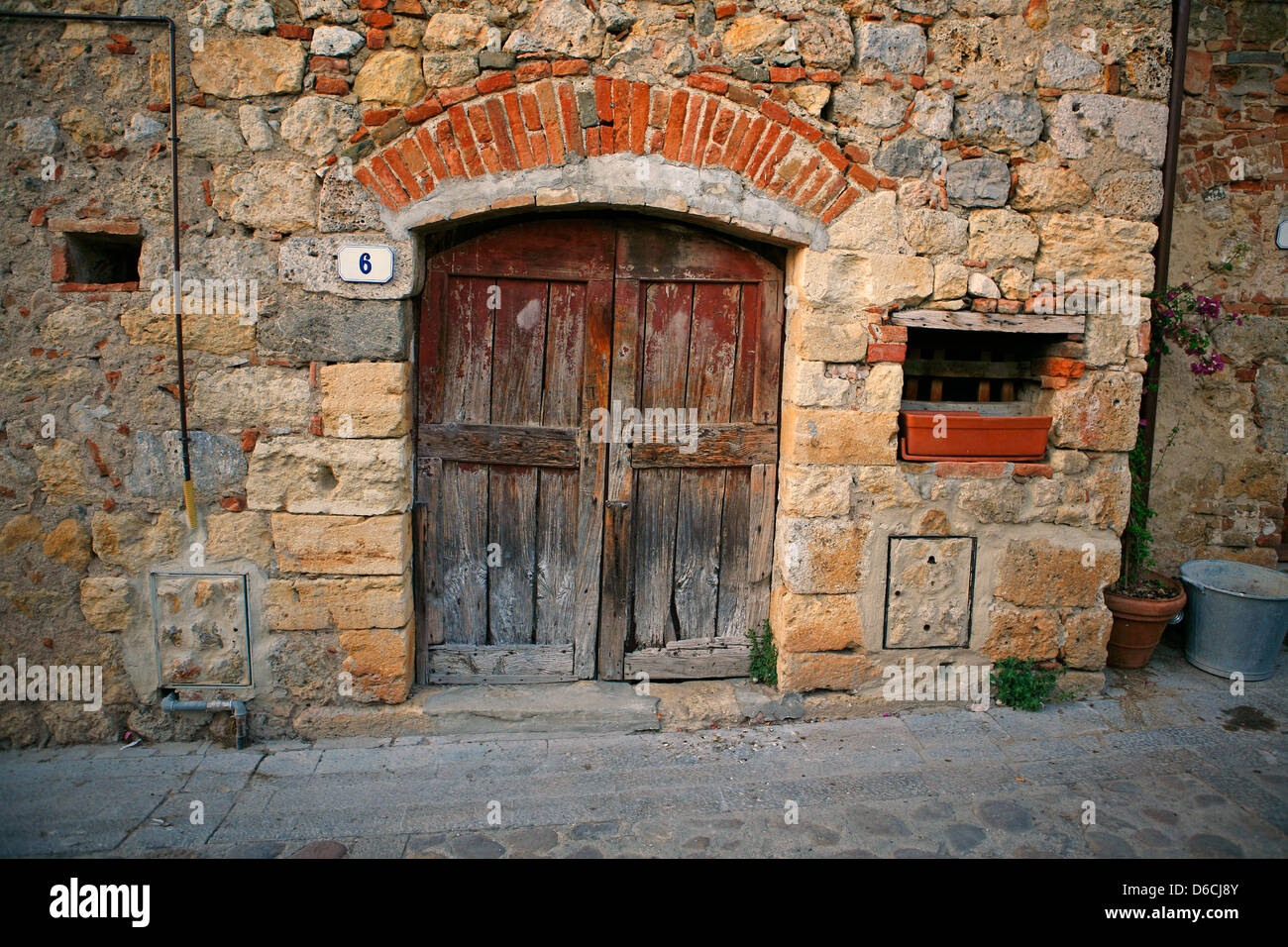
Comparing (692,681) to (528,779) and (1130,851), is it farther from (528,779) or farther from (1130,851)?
(1130,851)

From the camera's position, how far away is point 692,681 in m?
3.98

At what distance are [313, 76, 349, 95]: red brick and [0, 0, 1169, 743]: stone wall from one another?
1 cm

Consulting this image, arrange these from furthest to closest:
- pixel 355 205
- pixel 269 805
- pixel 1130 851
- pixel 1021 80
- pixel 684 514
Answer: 1. pixel 684 514
2. pixel 1021 80
3. pixel 355 205
4. pixel 269 805
5. pixel 1130 851

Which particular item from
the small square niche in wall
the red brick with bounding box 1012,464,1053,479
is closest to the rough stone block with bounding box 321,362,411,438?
the small square niche in wall

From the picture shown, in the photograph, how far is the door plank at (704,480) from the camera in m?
3.76

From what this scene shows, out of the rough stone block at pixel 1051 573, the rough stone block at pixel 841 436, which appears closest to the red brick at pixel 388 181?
the rough stone block at pixel 841 436

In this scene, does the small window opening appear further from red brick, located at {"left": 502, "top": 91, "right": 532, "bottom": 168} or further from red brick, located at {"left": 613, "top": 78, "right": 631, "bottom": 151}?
red brick, located at {"left": 613, "top": 78, "right": 631, "bottom": 151}

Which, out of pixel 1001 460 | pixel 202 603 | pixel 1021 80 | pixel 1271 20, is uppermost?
pixel 1271 20

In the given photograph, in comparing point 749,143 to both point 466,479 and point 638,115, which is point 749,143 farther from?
point 466,479

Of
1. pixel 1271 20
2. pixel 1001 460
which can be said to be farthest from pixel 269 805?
pixel 1271 20

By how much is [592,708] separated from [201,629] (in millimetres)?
1810

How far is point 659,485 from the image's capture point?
12.6ft

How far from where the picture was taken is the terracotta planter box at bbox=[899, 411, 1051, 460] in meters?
3.70

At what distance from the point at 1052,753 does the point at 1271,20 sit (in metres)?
4.30
